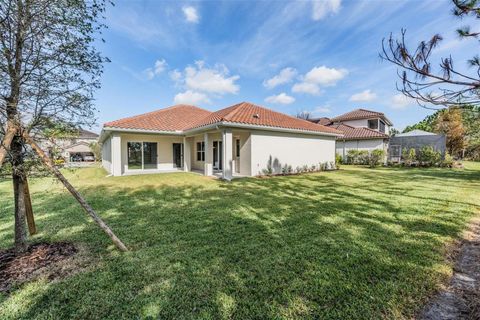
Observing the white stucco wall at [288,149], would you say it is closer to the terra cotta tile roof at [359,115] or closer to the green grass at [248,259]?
the green grass at [248,259]

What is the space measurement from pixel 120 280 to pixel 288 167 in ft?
43.7

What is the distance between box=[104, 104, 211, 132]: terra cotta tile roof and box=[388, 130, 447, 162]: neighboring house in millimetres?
22062

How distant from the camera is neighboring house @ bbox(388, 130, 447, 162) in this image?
22359 millimetres

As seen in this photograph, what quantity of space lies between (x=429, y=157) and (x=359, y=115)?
10818mm

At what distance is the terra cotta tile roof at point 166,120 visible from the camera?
14.7 meters

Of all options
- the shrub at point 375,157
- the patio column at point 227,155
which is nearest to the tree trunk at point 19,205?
the patio column at point 227,155

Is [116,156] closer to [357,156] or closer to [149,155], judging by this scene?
[149,155]

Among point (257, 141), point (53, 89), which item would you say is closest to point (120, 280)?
point (53, 89)

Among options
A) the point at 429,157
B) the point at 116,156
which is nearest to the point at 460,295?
the point at 116,156

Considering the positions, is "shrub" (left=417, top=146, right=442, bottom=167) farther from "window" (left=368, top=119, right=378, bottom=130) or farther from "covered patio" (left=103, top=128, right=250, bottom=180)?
"covered patio" (left=103, top=128, right=250, bottom=180)

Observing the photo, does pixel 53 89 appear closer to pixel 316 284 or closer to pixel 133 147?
pixel 316 284

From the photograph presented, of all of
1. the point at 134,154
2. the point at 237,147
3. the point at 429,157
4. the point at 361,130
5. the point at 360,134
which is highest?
the point at 361,130

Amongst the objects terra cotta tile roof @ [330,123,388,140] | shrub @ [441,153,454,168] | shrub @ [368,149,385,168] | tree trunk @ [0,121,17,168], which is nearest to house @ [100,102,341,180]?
shrub @ [368,149,385,168]

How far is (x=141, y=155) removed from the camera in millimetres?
16797
